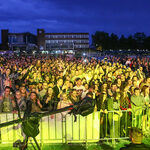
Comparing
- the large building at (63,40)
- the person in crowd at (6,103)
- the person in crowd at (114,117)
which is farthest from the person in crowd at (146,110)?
the large building at (63,40)

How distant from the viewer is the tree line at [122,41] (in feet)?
299

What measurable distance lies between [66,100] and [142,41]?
9687 centimetres

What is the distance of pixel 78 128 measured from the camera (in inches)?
239

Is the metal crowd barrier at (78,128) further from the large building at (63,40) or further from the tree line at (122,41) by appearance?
the large building at (63,40)

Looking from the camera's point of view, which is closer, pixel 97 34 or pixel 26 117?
pixel 26 117

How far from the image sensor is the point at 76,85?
29.8 ft

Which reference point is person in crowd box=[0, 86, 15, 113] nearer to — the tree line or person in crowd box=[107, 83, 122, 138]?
person in crowd box=[107, 83, 122, 138]

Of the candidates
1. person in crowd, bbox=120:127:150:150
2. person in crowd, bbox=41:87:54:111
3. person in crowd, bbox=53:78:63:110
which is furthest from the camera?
person in crowd, bbox=53:78:63:110

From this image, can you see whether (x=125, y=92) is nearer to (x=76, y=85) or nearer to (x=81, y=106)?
(x=76, y=85)

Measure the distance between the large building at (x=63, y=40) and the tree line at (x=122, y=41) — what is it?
25981 millimetres

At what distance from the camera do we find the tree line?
9125 centimetres

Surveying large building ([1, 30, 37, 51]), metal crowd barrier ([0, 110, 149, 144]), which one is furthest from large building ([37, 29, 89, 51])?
metal crowd barrier ([0, 110, 149, 144])

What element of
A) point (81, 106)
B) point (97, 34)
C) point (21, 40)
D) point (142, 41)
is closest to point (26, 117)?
point (81, 106)

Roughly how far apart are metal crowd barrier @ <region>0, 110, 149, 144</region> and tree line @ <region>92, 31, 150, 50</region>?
85.3 m
